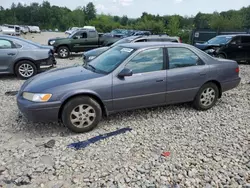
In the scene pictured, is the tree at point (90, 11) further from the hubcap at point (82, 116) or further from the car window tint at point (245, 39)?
the hubcap at point (82, 116)

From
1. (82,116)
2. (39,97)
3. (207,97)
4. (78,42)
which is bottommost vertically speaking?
(82,116)

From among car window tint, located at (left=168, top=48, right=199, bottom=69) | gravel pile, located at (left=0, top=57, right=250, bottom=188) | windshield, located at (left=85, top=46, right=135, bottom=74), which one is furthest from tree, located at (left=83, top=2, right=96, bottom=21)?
gravel pile, located at (left=0, top=57, right=250, bottom=188)

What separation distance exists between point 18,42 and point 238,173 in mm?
7609

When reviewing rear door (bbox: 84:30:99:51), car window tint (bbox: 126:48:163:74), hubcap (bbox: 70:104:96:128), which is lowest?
hubcap (bbox: 70:104:96:128)

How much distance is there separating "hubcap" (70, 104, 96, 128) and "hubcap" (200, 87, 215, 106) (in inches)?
95.3

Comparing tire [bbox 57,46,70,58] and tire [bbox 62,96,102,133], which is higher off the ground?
tire [bbox 57,46,70,58]

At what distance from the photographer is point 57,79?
13.5ft

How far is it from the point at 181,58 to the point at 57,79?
243 centimetres

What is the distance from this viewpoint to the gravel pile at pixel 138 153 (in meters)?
2.94

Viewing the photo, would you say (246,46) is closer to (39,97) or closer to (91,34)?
(91,34)

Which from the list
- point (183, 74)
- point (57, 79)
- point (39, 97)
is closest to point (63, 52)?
point (57, 79)

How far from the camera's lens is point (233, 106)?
545 cm

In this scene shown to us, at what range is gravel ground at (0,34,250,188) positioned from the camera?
294cm

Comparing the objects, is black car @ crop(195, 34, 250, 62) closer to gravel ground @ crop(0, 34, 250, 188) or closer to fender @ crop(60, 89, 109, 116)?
gravel ground @ crop(0, 34, 250, 188)
